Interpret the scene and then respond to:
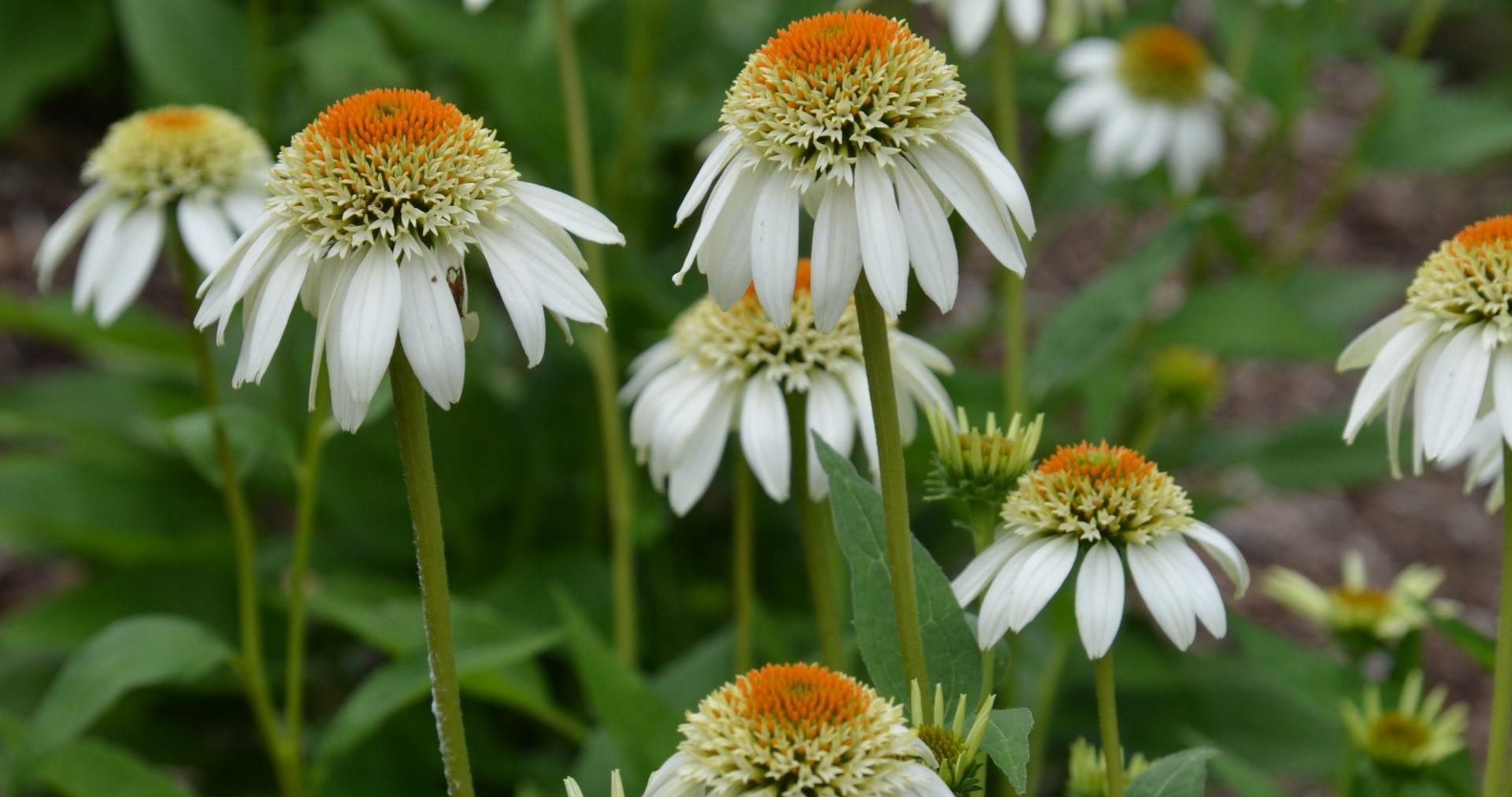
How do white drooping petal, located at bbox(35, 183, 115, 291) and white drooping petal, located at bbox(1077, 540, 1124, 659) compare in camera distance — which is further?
white drooping petal, located at bbox(35, 183, 115, 291)

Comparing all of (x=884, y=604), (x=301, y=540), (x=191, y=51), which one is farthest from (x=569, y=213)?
(x=191, y=51)

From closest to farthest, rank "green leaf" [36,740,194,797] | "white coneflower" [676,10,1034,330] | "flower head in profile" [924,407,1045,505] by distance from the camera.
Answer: "white coneflower" [676,10,1034,330] < "flower head in profile" [924,407,1045,505] < "green leaf" [36,740,194,797]

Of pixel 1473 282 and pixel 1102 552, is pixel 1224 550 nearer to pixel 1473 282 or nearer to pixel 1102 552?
pixel 1102 552

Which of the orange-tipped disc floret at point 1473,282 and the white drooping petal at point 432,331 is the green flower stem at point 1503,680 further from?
the white drooping petal at point 432,331

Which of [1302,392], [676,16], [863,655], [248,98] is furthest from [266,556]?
[1302,392]

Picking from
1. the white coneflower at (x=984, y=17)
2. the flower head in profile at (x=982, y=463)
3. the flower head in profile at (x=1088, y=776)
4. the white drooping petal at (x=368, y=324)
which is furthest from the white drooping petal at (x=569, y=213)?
the white coneflower at (x=984, y=17)

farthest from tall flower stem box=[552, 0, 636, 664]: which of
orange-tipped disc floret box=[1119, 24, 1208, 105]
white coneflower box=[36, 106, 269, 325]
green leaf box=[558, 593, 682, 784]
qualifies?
orange-tipped disc floret box=[1119, 24, 1208, 105]

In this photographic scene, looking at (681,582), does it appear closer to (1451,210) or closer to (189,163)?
(189,163)

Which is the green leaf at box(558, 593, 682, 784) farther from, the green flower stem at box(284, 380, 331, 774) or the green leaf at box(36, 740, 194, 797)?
the green leaf at box(36, 740, 194, 797)
